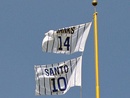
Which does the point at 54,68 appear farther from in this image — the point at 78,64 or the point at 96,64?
the point at 96,64

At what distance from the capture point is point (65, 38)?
71.1ft

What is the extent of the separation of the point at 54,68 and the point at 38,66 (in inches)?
27.7

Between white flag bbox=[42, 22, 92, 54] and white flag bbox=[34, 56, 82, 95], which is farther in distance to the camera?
white flag bbox=[42, 22, 92, 54]

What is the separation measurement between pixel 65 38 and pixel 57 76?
A: 1.72 m

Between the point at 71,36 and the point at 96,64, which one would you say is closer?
the point at 96,64

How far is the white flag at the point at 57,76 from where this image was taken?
21031 mm

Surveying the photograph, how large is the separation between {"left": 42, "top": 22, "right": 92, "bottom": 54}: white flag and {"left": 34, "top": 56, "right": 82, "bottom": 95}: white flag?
28.1 inches

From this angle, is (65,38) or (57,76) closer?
(57,76)

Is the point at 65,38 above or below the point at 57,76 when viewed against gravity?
above

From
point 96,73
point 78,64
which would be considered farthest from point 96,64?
point 78,64

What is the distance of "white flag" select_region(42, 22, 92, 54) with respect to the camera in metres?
21.5

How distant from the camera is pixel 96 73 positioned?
19.0m

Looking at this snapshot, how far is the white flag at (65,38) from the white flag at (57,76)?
0.71 meters

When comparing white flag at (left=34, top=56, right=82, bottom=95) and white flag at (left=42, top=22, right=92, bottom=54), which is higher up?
white flag at (left=42, top=22, right=92, bottom=54)
